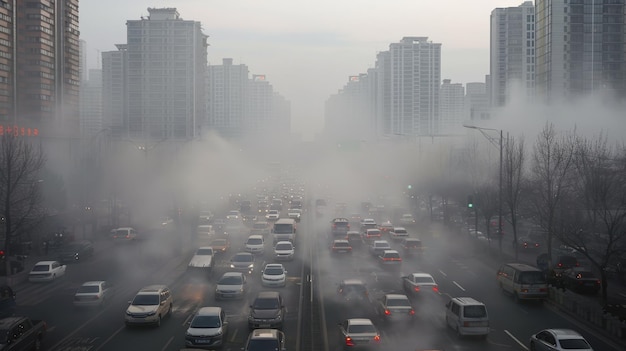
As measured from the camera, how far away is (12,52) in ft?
260

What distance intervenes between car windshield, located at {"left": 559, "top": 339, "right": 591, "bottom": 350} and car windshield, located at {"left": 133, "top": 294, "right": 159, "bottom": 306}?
12217 mm

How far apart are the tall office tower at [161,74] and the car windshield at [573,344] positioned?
103519mm

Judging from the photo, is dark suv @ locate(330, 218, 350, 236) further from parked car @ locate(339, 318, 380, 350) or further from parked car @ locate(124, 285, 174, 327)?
parked car @ locate(339, 318, 380, 350)

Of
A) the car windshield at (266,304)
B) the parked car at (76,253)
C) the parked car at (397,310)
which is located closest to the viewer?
the car windshield at (266,304)

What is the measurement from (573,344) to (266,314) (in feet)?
29.0

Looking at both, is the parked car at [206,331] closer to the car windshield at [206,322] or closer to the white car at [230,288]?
the car windshield at [206,322]

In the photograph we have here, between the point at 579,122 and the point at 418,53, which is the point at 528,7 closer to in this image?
the point at 418,53

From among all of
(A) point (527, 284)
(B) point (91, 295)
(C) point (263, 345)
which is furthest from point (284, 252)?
(C) point (263, 345)

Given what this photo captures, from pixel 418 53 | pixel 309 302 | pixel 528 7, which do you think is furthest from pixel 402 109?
pixel 309 302

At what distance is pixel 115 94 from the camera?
12550 centimetres

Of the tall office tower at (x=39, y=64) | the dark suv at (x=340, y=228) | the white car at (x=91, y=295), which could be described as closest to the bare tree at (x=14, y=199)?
the white car at (x=91, y=295)

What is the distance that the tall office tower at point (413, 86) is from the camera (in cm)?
15638

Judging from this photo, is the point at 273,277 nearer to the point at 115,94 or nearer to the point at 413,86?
the point at 115,94

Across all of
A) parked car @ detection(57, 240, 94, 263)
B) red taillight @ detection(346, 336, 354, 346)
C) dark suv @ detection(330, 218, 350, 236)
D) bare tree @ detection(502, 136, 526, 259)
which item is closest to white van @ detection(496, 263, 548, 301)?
red taillight @ detection(346, 336, 354, 346)
